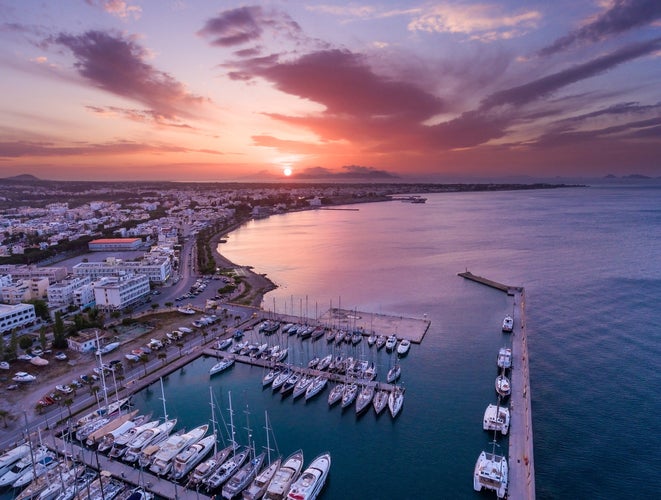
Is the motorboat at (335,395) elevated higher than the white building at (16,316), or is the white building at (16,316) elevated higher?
the white building at (16,316)

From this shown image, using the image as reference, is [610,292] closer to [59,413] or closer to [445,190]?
[59,413]

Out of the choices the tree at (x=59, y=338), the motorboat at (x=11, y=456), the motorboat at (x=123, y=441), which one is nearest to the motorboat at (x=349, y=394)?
the motorboat at (x=123, y=441)

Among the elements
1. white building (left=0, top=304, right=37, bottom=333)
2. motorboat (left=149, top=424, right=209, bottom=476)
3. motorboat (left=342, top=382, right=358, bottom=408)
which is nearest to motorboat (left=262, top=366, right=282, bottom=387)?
motorboat (left=342, top=382, right=358, bottom=408)

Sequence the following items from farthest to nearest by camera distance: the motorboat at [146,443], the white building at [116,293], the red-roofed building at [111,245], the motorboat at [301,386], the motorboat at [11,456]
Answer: the red-roofed building at [111,245], the white building at [116,293], the motorboat at [301,386], the motorboat at [146,443], the motorboat at [11,456]

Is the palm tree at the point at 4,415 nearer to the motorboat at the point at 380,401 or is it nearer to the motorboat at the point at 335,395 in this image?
the motorboat at the point at 335,395

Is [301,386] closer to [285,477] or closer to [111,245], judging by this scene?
[285,477]

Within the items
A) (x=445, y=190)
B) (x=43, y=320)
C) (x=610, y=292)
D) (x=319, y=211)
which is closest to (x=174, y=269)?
(x=43, y=320)

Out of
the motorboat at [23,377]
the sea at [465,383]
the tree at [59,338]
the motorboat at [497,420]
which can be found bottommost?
the sea at [465,383]
